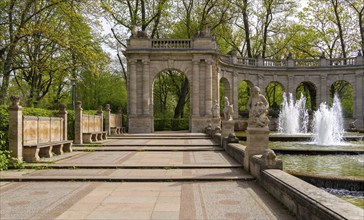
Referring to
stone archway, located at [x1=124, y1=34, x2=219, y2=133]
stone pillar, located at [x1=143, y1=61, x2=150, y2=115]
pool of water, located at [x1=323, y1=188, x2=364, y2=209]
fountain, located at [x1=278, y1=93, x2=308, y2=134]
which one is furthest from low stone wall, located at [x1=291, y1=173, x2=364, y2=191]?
fountain, located at [x1=278, y1=93, x2=308, y2=134]

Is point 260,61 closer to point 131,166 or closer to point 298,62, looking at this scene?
point 298,62

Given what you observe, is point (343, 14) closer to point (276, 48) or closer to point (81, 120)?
point (276, 48)

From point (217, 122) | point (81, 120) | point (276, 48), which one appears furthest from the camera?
point (276, 48)

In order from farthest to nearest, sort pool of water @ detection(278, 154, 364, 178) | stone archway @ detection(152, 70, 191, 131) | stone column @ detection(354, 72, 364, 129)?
stone column @ detection(354, 72, 364, 129)
stone archway @ detection(152, 70, 191, 131)
pool of water @ detection(278, 154, 364, 178)

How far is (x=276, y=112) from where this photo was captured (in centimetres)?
3894

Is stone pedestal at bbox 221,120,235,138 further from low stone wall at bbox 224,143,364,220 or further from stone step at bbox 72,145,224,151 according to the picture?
low stone wall at bbox 224,143,364,220

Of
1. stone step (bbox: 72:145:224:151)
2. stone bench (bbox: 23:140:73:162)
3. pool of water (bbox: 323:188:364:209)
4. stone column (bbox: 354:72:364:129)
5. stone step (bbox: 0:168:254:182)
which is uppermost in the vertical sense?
stone column (bbox: 354:72:364:129)

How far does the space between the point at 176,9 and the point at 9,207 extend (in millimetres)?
35897

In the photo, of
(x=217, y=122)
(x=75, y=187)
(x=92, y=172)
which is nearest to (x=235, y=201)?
(x=75, y=187)

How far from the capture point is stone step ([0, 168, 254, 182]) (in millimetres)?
10188

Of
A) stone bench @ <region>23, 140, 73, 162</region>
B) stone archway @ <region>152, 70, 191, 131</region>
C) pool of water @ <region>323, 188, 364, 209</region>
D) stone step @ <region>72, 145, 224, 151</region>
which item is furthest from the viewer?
stone archway @ <region>152, 70, 191, 131</region>

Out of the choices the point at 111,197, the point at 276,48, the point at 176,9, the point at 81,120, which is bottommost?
the point at 111,197

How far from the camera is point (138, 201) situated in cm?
780

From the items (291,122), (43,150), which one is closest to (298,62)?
(291,122)
